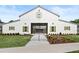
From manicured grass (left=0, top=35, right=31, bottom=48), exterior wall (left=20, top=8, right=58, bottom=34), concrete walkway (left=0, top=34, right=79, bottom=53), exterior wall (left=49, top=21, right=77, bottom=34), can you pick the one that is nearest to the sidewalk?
concrete walkway (left=0, top=34, right=79, bottom=53)

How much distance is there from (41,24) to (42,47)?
815 mm

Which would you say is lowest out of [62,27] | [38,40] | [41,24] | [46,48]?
[46,48]

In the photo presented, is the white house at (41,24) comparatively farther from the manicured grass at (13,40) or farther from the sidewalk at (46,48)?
the sidewalk at (46,48)

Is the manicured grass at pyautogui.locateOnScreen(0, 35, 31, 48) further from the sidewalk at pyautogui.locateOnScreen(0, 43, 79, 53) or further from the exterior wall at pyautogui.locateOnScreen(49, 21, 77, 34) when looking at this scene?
the exterior wall at pyautogui.locateOnScreen(49, 21, 77, 34)

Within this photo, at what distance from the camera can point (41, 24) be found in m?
11.4

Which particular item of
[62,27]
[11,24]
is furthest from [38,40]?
[11,24]

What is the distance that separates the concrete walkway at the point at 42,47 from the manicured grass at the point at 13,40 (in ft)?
0.53

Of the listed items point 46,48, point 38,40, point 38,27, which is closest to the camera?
point 46,48

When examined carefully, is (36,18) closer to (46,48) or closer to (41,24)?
(41,24)

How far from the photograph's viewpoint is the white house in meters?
11.3

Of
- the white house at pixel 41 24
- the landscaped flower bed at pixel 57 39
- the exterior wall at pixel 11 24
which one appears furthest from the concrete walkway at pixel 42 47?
the exterior wall at pixel 11 24

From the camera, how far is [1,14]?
11188mm

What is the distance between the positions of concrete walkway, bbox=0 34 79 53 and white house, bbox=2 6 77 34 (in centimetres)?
35
